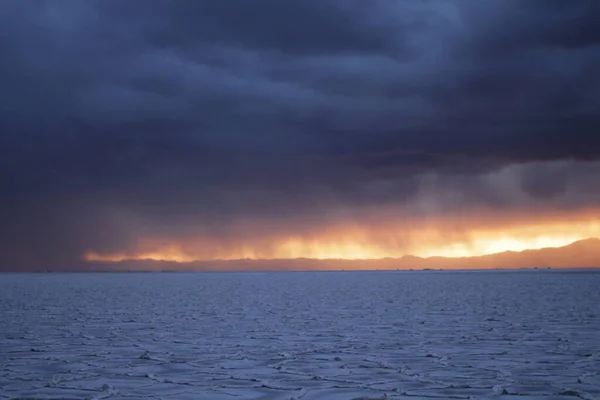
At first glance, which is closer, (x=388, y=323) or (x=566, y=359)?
(x=566, y=359)

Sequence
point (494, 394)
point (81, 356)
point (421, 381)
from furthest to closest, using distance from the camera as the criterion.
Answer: point (81, 356) < point (421, 381) < point (494, 394)

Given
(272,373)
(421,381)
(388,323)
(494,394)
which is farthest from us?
(388,323)

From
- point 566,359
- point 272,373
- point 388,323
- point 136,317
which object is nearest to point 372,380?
point 272,373

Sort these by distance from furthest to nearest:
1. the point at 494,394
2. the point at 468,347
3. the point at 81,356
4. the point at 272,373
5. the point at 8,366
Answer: the point at 468,347 → the point at 81,356 → the point at 8,366 → the point at 272,373 → the point at 494,394

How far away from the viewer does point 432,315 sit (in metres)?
18.4

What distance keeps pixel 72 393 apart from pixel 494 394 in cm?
491

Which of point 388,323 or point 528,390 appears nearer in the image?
point 528,390

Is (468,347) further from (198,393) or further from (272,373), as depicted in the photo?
(198,393)

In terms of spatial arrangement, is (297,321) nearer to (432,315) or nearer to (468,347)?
(432,315)

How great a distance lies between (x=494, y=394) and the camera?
7086 millimetres

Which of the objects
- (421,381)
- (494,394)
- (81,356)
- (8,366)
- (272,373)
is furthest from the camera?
(81,356)

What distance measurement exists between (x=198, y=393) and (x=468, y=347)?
571cm

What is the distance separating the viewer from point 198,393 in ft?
23.9

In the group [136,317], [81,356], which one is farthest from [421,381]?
[136,317]
